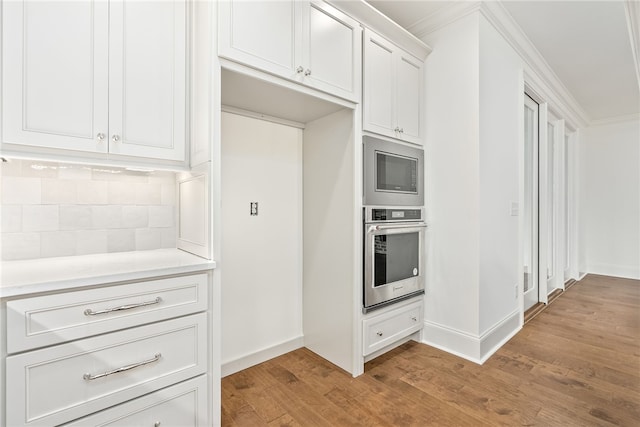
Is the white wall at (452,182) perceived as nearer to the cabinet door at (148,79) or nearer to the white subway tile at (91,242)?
the cabinet door at (148,79)

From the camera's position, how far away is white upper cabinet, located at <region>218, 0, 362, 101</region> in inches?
59.3

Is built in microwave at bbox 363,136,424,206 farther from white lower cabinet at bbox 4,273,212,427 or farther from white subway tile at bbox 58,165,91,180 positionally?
white subway tile at bbox 58,165,91,180

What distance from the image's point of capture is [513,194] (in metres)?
2.75

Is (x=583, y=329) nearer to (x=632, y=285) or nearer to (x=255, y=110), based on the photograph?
(x=632, y=285)

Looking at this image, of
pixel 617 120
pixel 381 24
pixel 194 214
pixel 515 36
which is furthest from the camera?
pixel 617 120

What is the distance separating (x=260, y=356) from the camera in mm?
2236

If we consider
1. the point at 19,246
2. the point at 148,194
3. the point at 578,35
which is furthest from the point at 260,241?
the point at 578,35

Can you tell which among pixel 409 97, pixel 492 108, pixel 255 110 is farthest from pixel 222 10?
pixel 492 108

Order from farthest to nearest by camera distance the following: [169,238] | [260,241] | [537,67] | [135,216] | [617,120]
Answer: [617,120]
[537,67]
[260,241]
[169,238]
[135,216]

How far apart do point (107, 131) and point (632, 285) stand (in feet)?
21.8

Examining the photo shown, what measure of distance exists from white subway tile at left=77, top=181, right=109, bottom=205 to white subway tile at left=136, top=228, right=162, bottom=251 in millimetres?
249

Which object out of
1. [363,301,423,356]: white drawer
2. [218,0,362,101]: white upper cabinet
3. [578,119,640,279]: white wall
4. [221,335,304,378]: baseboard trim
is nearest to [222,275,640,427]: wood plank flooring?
[221,335,304,378]: baseboard trim

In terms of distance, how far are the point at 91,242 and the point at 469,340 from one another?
Result: 257cm

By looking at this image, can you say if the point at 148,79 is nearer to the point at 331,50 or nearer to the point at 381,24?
the point at 331,50
